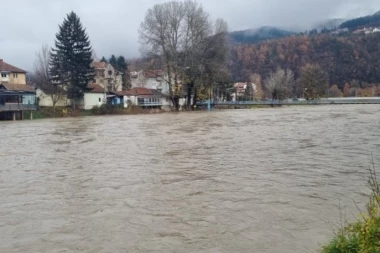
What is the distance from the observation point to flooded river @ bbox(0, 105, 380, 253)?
19.5 feet

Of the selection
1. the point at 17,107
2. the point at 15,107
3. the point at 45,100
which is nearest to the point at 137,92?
the point at 45,100

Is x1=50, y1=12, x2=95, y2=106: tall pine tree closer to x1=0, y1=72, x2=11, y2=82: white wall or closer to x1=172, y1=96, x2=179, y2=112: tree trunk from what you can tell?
x1=0, y1=72, x2=11, y2=82: white wall

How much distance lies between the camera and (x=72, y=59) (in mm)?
52344

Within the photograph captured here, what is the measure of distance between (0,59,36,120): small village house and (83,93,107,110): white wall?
288 inches

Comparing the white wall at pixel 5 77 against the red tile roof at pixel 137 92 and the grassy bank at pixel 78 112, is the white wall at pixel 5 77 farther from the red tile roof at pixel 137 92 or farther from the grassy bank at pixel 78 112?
the red tile roof at pixel 137 92

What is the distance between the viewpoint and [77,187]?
9578 millimetres

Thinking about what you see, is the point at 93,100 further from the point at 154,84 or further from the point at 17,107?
the point at 154,84

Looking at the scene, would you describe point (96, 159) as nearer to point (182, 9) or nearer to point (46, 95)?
point (46, 95)

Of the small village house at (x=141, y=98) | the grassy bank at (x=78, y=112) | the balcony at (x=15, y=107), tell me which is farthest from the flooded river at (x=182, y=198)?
the small village house at (x=141, y=98)

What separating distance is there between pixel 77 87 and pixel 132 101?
12555 millimetres

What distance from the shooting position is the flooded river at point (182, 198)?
19.5ft

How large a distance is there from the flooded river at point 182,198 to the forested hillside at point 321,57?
374 ft

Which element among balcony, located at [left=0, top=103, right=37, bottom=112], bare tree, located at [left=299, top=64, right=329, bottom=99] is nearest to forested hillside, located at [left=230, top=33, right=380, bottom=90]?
bare tree, located at [left=299, top=64, right=329, bottom=99]

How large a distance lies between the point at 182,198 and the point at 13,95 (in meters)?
45.3
